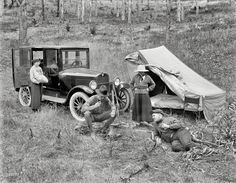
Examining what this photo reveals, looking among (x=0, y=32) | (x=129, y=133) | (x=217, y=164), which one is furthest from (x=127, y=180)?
(x=0, y=32)

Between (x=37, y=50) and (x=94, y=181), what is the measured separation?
14.6ft

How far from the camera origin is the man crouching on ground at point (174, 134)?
498 centimetres

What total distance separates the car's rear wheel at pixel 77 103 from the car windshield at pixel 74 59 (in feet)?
2.93

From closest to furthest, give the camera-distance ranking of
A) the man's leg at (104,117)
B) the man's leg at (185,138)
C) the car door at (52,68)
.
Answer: the man's leg at (185,138) → the man's leg at (104,117) → the car door at (52,68)

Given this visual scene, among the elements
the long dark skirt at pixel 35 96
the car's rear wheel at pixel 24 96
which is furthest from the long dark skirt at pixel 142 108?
the car's rear wheel at pixel 24 96

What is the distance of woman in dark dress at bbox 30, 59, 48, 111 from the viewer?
23.5 feet

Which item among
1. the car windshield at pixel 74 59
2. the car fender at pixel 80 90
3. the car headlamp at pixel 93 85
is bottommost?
the car fender at pixel 80 90

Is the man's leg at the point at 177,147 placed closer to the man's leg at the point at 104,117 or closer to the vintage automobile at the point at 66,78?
the man's leg at the point at 104,117

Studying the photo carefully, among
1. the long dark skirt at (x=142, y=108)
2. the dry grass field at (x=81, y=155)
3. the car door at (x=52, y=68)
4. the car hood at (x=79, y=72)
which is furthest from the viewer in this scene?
the car door at (x=52, y=68)

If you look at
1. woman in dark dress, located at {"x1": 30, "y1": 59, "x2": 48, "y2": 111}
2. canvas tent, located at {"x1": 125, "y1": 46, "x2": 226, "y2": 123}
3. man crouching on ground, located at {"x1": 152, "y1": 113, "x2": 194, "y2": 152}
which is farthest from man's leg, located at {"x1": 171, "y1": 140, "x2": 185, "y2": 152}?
woman in dark dress, located at {"x1": 30, "y1": 59, "x2": 48, "y2": 111}

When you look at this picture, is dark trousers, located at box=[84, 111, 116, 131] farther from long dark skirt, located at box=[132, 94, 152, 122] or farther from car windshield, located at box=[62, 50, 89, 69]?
car windshield, located at box=[62, 50, 89, 69]

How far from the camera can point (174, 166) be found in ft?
14.4

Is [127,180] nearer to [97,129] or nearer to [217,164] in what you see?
[217,164]

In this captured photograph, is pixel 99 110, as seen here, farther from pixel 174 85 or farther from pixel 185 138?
pixel 174 85
